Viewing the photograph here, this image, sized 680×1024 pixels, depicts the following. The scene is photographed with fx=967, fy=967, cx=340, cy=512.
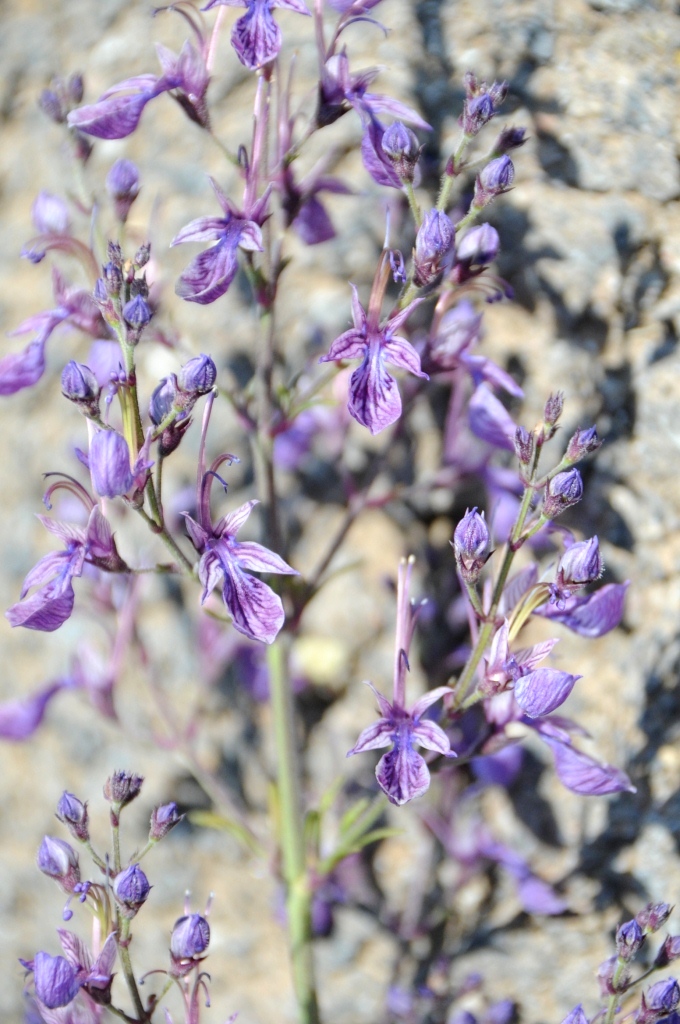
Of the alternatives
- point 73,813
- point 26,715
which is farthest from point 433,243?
point 26,715

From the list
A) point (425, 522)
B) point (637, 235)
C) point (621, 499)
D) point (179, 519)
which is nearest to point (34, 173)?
point (179, 519)

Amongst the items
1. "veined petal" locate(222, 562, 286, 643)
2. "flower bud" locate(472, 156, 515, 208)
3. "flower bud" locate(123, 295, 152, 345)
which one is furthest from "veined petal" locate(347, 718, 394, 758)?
"flower bud" locate(472, 156, 515, 208)

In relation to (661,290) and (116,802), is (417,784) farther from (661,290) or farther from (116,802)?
(661,290)

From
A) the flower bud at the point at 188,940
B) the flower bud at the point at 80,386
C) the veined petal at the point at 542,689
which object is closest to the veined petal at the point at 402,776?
the veined petal at the point at 542,689

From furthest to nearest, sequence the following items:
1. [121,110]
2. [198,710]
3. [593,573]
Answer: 1. [198,710]
2. [121,110]
3. [593,573]

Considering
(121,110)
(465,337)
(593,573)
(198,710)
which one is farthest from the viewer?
(198,710)

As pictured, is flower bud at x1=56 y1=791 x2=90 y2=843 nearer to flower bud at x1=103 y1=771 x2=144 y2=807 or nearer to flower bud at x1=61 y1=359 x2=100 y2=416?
flower bud at x1=103 y1=771 x2=144 y2=807

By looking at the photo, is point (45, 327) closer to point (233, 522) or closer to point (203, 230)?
point (203, 230)
